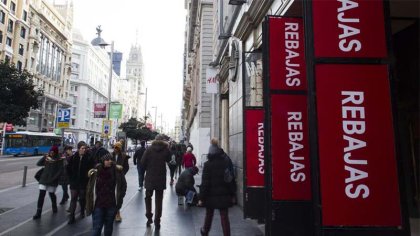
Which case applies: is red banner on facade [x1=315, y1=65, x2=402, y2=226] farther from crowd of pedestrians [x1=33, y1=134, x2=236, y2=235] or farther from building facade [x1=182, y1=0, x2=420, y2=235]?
crowd of pedestrians [x1=33, y1=134, x2=236, y2=235]

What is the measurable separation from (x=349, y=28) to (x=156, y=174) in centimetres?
517

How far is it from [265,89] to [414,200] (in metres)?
4.31

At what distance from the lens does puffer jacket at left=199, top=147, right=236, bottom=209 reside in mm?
5797

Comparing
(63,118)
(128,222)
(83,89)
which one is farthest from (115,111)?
(83,89)

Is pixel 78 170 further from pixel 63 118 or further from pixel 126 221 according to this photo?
pixel 63 118

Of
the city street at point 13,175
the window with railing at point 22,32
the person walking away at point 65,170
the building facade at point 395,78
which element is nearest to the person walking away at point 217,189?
the building facade at point 395,78

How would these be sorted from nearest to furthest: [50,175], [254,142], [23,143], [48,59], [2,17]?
1. [254,142]
2. [50,175]
3. [23,143]
4. [2,17]
5. [48,59]

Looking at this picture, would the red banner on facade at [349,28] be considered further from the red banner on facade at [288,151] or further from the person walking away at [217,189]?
the person walking away at [217,189]

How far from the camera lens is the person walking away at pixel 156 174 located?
23.6 ft

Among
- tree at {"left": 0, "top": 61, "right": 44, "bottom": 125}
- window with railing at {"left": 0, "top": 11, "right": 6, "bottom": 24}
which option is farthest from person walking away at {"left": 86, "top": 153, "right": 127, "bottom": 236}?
window with railing at {"left": 0, "top": 11, "right": 6, "bottom": 24}

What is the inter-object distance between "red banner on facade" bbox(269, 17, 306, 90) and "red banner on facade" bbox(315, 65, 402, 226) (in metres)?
1.85

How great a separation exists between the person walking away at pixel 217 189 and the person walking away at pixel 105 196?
141cm

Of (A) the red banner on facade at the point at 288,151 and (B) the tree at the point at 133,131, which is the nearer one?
(A) the red banner on facade at the point at 288,151

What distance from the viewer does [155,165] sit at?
23.9 ft
